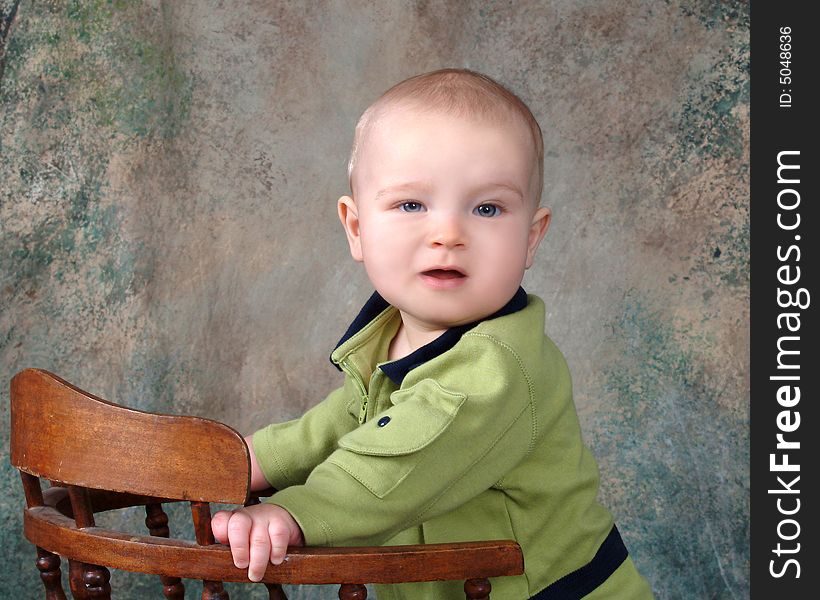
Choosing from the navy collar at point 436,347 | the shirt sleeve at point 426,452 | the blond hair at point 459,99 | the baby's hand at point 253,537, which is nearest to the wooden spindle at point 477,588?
the shirt sleeve at point 426,452

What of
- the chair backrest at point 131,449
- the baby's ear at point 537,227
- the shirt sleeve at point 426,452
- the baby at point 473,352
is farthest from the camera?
the baby's ear at point 537,227

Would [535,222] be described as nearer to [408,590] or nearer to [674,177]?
[408,590]

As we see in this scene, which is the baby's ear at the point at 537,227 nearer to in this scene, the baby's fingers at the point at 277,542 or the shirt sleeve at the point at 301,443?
the shirt sleeve at the point at 301,443

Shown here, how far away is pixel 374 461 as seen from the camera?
1.44 metres

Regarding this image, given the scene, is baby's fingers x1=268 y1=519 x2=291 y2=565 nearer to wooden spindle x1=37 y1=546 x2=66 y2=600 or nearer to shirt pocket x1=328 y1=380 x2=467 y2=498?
shirt pocket x1=328 y1=380 x2=467 y2=498

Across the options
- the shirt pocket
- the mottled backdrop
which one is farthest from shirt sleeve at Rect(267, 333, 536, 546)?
the mottled backdrop

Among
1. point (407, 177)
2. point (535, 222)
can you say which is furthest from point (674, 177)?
point (407, 177)

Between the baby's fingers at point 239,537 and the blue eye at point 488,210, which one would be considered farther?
the blue eye at point 488,210

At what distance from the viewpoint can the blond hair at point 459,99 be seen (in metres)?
1.67

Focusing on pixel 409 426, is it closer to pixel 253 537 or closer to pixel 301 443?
pixel 253 537

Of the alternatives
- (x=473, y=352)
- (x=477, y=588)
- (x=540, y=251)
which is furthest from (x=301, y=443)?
(x=540, y=251)

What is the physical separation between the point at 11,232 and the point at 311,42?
0.91 m

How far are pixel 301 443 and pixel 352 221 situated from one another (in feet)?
1.24

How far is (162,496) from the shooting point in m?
1.31
